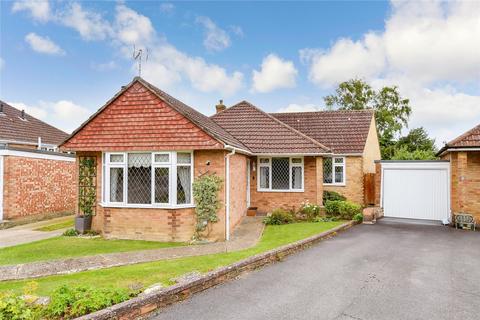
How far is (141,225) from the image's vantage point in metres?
10.9

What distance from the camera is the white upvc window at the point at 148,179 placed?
1078cm

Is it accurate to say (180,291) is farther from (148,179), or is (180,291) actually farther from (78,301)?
(148,179)

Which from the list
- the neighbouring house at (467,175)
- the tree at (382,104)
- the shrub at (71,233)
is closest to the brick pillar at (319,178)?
the neighbouring house at (467,175)

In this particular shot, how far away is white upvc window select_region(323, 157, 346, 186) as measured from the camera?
18797 mm

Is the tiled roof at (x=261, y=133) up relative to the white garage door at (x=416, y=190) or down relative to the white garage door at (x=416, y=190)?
up

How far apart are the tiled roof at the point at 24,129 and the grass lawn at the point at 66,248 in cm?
1197

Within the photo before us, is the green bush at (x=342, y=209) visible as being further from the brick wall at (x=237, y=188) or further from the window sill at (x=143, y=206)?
the window sill at (x=143, y=206)

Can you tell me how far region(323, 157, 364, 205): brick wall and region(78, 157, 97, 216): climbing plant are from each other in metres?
12.3

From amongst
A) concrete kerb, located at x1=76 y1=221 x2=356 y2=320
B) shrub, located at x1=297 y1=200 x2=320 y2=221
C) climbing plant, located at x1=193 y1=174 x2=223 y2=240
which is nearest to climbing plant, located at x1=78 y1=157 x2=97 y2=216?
climbing plant, located at x1=193 y1=174 x2=223 y2=240

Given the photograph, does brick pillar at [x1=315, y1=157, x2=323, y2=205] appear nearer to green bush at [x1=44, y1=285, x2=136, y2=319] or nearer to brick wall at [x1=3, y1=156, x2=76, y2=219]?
green bush at [x1=44, y1=285, x2=136, y2=319]

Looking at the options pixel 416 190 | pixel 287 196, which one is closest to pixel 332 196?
pixel 287 196

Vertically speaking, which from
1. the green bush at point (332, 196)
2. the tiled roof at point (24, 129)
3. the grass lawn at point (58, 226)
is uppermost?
the tiled roof at point (24, 129)

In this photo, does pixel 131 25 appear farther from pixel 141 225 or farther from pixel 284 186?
pixel 284 186

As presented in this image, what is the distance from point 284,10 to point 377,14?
4.50m
